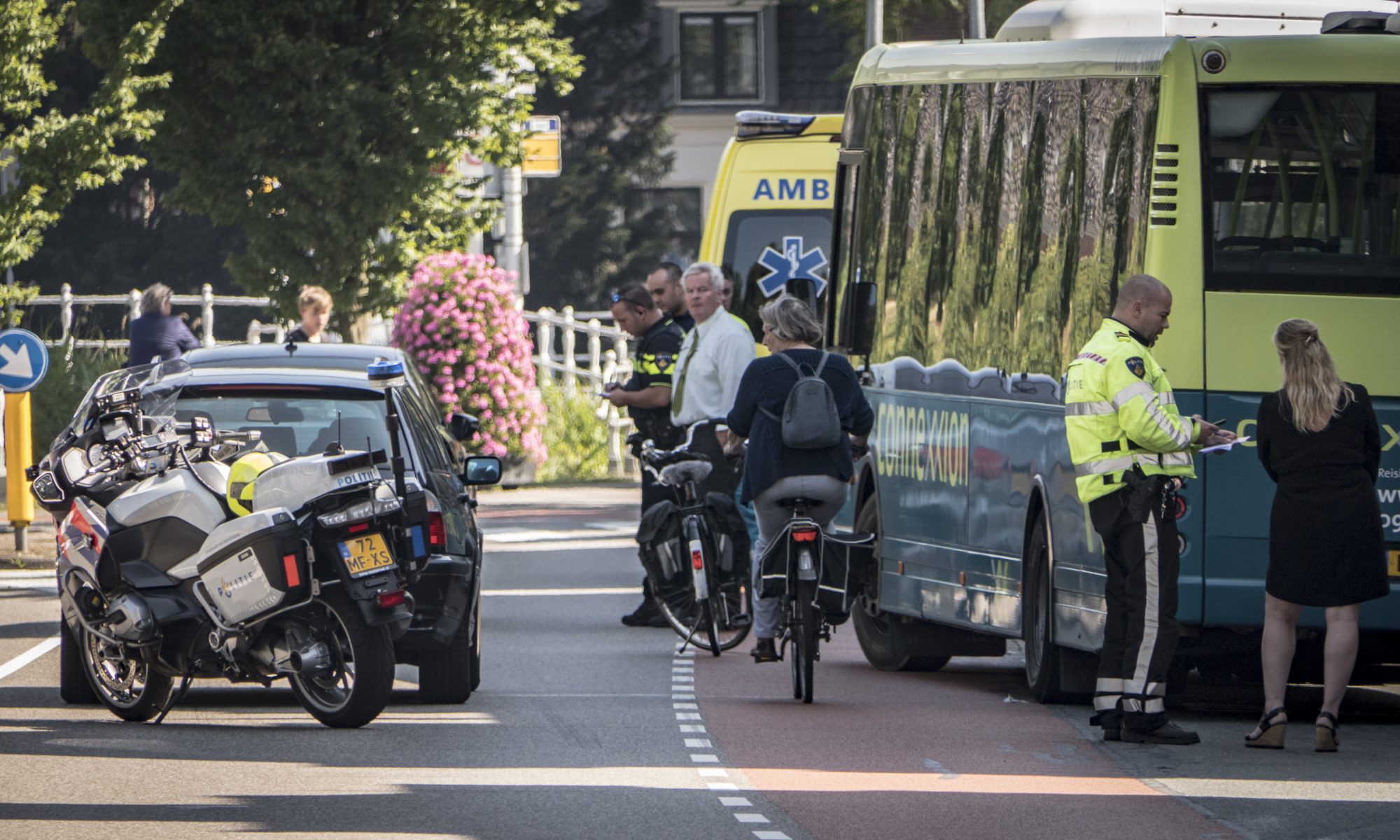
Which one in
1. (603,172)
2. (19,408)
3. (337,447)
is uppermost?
(603,172)

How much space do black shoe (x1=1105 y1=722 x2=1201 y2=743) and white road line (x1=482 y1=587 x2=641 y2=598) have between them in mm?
7325

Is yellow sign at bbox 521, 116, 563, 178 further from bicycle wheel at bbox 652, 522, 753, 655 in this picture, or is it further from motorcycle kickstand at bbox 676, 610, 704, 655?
motorcycle kickstand at bbox 676, 610, 704, 655

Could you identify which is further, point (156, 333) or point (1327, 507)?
point (156, 333)

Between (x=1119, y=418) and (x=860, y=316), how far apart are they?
3.78 metres

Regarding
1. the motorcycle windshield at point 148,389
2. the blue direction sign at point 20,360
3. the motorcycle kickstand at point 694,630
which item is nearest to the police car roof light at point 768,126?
the blue direction sign at point 20,360

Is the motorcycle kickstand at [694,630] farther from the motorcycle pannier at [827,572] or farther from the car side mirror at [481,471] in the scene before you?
the car side mirror at [481,471]

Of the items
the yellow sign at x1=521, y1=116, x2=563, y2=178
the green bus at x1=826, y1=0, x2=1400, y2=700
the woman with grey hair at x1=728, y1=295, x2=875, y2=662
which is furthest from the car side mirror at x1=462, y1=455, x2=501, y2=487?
the yellow sign at x1=521, y1=116, x2=563, y2=178

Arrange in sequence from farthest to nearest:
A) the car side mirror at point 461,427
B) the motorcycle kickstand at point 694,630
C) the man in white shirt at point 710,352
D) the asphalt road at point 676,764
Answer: the man in white shirt at point 710,352, the motorcycle kickstand at point 694,630, the car side mirror at point 461,427, the asphalt road at point 676,764

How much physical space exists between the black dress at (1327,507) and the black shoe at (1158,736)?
68 centimetres

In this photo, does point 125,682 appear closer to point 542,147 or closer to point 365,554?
point 365,554

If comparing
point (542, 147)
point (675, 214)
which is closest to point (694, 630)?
point (542, 147)

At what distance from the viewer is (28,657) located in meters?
13.7

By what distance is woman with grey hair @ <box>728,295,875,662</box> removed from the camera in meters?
12.1

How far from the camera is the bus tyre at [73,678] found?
11.5 metres
